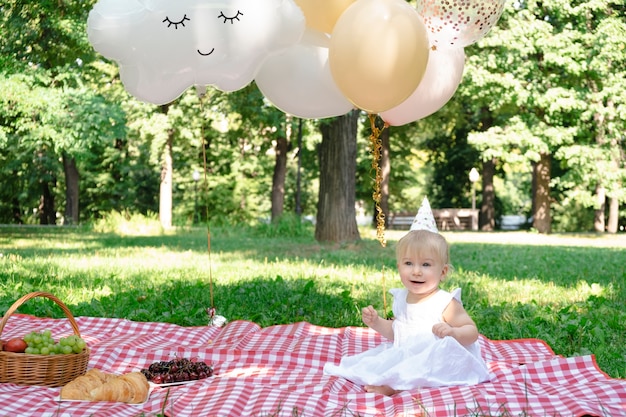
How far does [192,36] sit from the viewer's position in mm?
3754

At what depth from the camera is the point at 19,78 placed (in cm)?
1082

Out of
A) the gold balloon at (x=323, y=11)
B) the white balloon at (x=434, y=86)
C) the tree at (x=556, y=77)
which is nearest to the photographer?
the gold balloon at (x=323, y=11)

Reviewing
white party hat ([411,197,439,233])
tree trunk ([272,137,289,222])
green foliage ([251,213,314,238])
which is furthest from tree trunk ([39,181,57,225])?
white party hat ([411,197,439,233])

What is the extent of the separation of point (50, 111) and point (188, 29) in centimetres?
800

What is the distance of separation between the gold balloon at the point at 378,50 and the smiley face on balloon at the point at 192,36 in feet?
1.10

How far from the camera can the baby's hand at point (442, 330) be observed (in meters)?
3.65

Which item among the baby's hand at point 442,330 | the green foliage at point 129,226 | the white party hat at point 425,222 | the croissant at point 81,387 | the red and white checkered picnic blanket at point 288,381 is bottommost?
the red and white checkered picnic blanket at point 288,381

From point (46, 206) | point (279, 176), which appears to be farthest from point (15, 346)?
point (46, 206)

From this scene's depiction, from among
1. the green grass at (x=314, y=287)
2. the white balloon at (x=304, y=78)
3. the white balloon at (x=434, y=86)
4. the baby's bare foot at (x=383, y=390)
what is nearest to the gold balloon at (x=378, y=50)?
the white balloon at (x=434, y=86)

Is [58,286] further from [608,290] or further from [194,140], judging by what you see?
[194,140]

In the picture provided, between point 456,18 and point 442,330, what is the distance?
5.91ft

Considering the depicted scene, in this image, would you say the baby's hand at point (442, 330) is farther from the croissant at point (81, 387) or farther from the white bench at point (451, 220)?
the white bench at point (451, 220)

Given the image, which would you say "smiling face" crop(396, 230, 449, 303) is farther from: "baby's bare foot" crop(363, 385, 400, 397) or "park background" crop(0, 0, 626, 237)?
"park background" crop(0, 0, 626, 237)

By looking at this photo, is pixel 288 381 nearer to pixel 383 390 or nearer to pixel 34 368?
pixel 383 390
